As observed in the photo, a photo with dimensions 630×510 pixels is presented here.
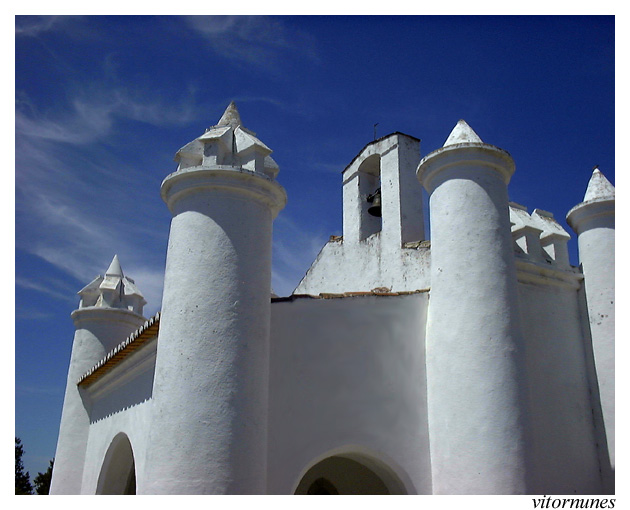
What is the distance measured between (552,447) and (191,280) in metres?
Answer: 5.79

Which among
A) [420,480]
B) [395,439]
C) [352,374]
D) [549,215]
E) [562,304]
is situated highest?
[549,215]

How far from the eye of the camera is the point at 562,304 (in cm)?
984

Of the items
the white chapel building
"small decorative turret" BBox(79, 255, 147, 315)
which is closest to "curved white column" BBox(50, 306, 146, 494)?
"small decorative turret" BBox(79, 255, 147, 315)

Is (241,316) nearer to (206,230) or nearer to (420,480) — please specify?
(206,230)

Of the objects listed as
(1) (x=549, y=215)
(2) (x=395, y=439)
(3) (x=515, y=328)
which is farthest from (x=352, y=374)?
(1) (x=549, y=215)

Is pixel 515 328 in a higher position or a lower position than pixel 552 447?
higher

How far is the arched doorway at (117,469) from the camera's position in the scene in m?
11.1

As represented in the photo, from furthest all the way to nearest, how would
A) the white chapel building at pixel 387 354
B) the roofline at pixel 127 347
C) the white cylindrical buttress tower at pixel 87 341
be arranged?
the white cylindrical buttress tower at pixel 87 341 < the roofline at pixel 127 347 < the white chapel building at pixel 387 354

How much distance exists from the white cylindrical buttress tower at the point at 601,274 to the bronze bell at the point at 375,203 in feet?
12.0

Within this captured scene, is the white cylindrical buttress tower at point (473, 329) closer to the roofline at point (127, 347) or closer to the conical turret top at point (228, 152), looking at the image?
the conical turret top at point (228, 152)

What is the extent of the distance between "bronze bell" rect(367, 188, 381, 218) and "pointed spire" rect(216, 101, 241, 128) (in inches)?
179

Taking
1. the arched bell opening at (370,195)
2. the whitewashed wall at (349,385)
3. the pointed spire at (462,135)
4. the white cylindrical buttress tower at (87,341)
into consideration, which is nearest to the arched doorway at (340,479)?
the whitewashed wall at (349,385)

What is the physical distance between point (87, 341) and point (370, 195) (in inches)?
285

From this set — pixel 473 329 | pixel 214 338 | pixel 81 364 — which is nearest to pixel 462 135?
pixel 473 329
